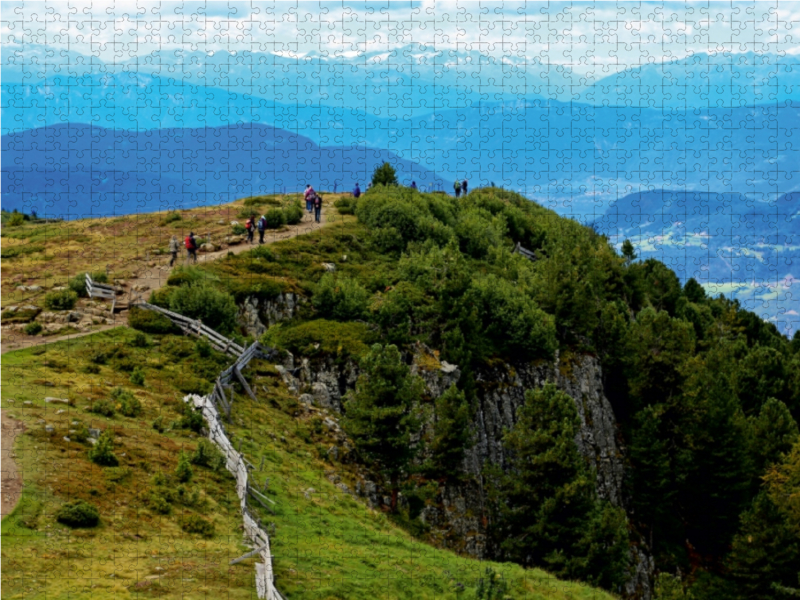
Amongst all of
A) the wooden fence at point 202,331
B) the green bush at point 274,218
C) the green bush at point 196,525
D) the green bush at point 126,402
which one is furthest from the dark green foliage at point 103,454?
the green bush at point 274,218

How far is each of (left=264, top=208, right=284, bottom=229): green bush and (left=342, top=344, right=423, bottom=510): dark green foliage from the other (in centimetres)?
3111

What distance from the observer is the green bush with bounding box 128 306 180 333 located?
4903cm

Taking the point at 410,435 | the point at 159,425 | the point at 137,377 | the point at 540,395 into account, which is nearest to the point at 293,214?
the point at 410,435

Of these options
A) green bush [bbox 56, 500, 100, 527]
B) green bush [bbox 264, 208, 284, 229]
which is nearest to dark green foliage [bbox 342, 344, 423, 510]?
green bush [bbox 56, 500, 100, 527]

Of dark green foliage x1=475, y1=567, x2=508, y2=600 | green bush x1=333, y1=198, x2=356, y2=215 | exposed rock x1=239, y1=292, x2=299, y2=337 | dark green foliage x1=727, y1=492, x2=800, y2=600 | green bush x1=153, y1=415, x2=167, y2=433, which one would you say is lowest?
dark green foliage x1=727, y1=492, x2=800, y2=600

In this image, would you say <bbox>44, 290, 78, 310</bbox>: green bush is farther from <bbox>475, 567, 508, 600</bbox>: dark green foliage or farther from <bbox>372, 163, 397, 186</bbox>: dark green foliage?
<bbox>372, 163, 397, 186</bbox>: dark green foliage

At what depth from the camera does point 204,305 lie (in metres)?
51.0

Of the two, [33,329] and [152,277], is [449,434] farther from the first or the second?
[152,277]

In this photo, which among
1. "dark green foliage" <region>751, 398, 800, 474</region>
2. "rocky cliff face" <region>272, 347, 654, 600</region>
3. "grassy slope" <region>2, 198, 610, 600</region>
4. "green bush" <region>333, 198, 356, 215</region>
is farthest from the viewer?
"green bush" <region>333, 198, 356, 215</region>

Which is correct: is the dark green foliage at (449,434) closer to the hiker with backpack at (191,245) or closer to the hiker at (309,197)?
the hiker with backpack at (191,245)

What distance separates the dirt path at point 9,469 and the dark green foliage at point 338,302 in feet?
88.6

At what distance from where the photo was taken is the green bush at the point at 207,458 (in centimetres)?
3438

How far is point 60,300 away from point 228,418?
44.7 feet

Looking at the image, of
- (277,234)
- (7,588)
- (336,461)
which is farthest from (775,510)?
(7,588)
